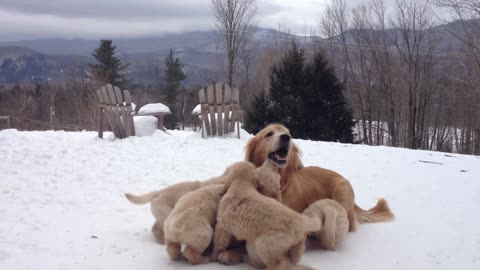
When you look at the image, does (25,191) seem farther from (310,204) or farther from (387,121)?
(387,121)

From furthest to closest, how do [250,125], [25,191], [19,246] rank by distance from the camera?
1. [250,125]
2. [25,191]
3. [19,246]

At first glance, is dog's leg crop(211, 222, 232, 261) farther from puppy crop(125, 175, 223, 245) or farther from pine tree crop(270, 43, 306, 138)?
pine tree crop(270, 43, 306, 138)

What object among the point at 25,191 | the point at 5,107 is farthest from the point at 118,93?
the point at 5,107

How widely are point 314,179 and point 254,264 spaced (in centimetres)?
156

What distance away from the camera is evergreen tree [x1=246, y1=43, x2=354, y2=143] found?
2402 cm

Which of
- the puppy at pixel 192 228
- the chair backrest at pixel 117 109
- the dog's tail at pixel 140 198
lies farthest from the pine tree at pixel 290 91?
the puppy at pixel 192 228

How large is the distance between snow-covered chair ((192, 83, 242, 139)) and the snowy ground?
80.1 inches

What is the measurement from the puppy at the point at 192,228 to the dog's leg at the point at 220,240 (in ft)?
0.17

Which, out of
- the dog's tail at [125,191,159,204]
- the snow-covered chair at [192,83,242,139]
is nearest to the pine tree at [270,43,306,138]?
the snow-covered chair at [192,83,242,139]

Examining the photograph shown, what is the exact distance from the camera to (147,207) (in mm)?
5527

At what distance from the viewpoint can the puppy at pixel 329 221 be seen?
3.90 metres

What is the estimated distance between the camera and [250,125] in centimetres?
2559

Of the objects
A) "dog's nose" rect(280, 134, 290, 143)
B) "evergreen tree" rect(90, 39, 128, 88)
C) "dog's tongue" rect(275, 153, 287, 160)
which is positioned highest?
"evergreen tree" rect(90, 39, 128, 88)

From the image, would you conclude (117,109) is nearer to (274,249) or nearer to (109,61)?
(274,249)
